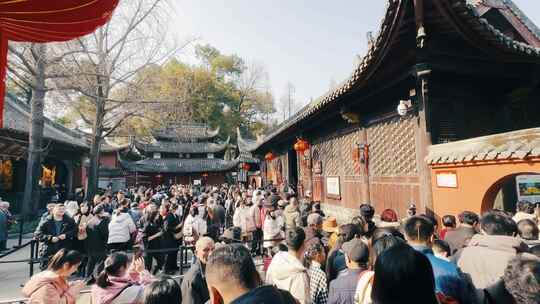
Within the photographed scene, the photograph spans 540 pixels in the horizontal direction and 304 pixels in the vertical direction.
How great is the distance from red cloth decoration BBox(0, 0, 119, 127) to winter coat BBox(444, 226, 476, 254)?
457 centimetres

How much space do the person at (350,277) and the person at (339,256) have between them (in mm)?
625

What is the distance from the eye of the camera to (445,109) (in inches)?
221

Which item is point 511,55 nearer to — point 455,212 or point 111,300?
point 455,212

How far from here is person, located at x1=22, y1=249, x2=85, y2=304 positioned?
2.85m

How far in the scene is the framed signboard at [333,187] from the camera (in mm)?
9016

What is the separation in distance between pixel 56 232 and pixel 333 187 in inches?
301

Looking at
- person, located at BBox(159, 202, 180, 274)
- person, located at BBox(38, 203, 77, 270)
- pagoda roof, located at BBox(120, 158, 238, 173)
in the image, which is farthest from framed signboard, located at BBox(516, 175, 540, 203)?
pagoda roof, located at BBox(120, 158, 238, 173)

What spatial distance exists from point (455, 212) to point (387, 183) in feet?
5.95

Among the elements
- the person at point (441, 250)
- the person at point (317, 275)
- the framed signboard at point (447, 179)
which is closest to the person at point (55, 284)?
the person at point (317, 275)

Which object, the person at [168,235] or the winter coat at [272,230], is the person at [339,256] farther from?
the person at [168,235]

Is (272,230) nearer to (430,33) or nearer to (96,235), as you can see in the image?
(96,235)

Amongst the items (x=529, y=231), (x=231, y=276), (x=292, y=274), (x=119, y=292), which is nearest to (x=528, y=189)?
(x=529, y=231)

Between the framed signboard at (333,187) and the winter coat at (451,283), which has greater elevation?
the framed signboard at (333,187)

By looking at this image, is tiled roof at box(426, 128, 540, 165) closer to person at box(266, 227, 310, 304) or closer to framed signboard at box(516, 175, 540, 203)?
framed signboard at box(516, 175, 540, 203)
